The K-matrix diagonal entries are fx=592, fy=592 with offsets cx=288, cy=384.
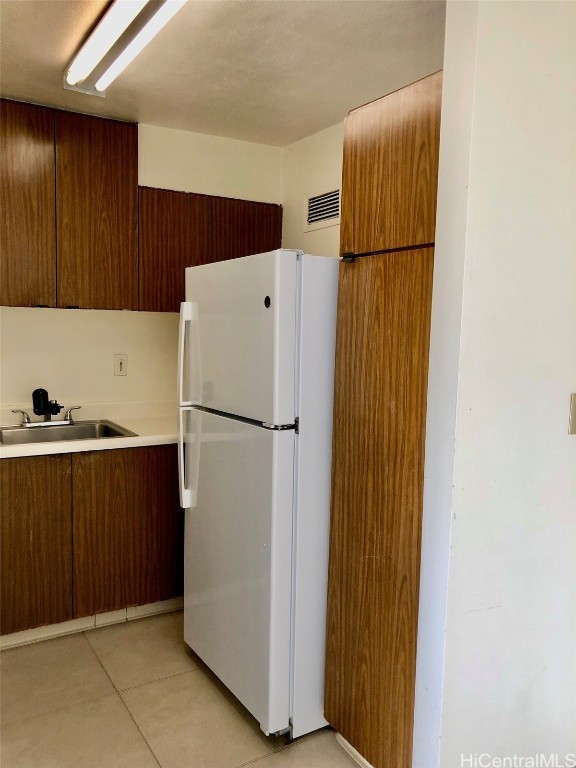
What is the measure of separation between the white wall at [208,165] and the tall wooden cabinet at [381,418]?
1.44 metres

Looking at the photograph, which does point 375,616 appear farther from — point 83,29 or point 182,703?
point 83,29

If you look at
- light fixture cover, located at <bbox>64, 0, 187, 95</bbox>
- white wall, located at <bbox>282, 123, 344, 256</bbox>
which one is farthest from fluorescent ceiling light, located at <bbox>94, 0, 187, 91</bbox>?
white wall, located at <bbox>282, 123, 344, 256</bbox>

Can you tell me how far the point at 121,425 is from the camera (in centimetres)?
310

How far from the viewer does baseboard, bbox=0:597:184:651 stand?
266cm

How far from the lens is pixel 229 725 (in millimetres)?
2176

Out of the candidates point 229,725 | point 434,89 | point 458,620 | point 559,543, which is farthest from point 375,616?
point 434,89

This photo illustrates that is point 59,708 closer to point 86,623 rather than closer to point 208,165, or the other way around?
point 86,623

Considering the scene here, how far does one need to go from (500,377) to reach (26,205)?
2262 mm

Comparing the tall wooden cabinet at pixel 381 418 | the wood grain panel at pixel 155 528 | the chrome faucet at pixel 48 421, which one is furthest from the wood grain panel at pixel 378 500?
the chrome faucet at pixel 48 421

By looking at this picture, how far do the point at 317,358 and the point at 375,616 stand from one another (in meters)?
0.84

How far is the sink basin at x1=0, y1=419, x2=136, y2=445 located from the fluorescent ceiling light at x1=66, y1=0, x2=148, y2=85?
5.08 ft

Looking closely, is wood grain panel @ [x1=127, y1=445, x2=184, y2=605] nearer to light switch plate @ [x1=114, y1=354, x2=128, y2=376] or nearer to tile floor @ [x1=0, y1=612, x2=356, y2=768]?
tile floor @ [x1=0, y1=612, x2=356, y2=768]

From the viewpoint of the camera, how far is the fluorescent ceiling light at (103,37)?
5.73ft

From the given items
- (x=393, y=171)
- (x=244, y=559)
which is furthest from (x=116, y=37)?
(x=244, y=559)
